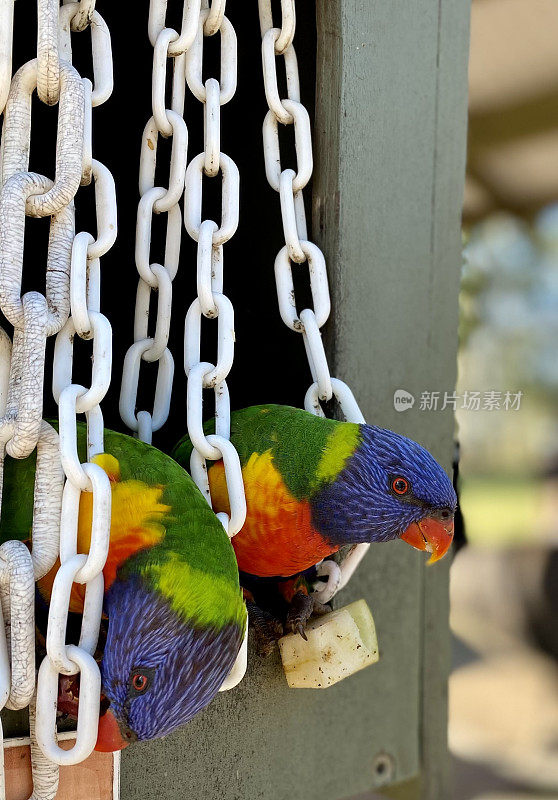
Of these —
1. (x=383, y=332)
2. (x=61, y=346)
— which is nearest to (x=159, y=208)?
(x=61, y=346)

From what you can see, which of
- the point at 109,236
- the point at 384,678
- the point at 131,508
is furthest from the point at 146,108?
the point at 384,678

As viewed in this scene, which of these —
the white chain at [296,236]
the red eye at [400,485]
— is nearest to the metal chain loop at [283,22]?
the white chain at [296,236]

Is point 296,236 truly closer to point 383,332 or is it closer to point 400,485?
point 383,332

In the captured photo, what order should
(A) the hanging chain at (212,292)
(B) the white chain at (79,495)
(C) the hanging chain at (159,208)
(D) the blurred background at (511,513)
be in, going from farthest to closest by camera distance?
(D) the blurred background at (511,513)
(C) the hanging chain at (159,208)
(A) the hanging chain at (212,292)
(B) the white chain at (79,495)

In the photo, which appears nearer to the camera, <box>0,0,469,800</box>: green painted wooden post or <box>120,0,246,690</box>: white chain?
<box>120,0,246,690</box>: white chain

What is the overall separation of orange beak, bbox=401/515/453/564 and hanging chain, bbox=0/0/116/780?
52 centimetres

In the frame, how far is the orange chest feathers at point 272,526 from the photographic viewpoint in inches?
48.7

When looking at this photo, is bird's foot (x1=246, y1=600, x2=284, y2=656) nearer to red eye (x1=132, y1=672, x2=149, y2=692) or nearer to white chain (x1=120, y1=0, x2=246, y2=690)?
white chain (x1=120, y1=0, x2=246, y2=690)

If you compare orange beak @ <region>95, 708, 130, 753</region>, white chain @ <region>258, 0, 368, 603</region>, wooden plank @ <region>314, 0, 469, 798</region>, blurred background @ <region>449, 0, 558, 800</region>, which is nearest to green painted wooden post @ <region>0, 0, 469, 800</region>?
wooden plank @ <region>314, 0, 469, 798</region>

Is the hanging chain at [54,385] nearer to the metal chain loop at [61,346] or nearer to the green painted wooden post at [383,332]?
the metal chain loop at [61,346]

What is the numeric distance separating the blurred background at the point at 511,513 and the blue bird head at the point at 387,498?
2806 millimetres

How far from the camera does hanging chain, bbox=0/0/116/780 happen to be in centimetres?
86

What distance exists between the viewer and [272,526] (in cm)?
124

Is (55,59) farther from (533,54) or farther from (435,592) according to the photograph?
(533,54)
